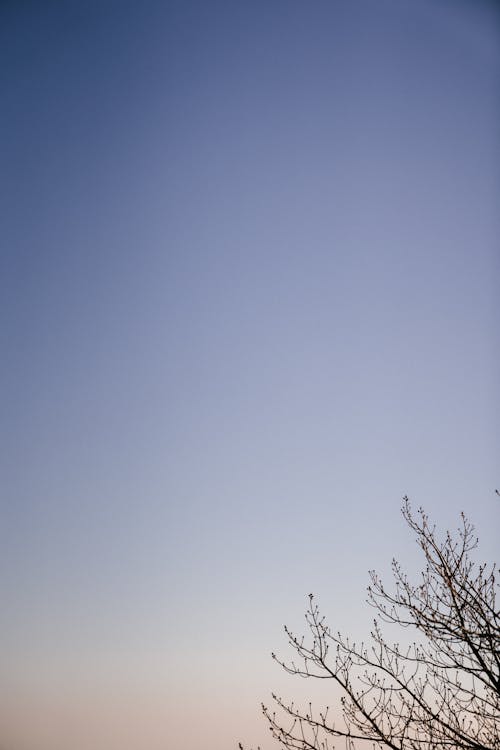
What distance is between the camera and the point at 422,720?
5.57 meters

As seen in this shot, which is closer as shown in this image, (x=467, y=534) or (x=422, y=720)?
(x=422, y=720)

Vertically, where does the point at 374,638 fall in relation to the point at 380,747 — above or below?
above

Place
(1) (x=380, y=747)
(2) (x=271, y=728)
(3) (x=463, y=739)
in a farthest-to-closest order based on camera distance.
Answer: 1. (2) (x=271, y=728)
2. (1) (x=380, y=747)
3. (3) (x=463, y=739)

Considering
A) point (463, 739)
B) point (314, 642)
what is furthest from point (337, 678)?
point (463, 739)

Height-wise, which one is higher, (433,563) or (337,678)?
(433,563)

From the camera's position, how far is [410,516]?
6207 mm

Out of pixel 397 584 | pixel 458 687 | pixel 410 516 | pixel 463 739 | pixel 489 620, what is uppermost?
pixel 410 516

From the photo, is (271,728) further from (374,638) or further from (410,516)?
(410,516)

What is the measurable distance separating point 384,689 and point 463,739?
0.88 meters

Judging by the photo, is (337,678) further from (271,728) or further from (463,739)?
(463,739)

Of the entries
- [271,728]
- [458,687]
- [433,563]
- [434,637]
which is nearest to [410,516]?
[433,563]

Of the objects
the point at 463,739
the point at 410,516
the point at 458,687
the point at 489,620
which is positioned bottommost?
the point at 463,739

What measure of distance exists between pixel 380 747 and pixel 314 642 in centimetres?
111

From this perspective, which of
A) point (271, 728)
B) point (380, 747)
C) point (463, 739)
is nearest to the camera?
point (463, 739)
